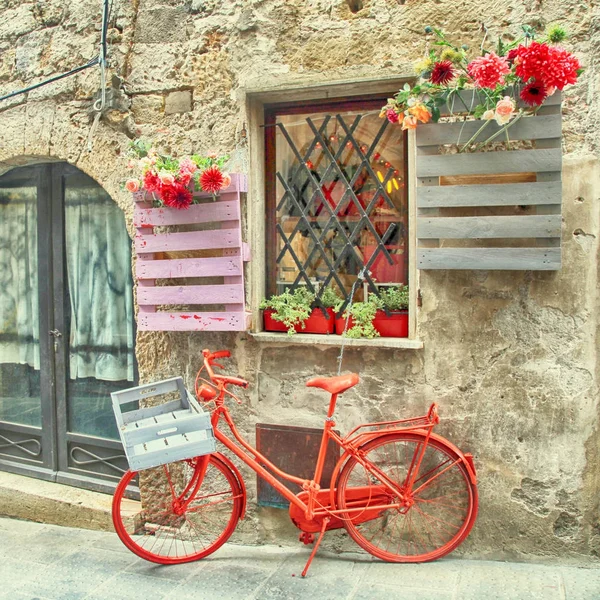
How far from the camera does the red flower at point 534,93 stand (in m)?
3.20

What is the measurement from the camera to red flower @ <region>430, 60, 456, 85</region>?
3.35 meters

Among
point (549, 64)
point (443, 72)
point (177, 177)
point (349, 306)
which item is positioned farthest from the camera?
point (349, 306)

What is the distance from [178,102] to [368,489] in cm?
253

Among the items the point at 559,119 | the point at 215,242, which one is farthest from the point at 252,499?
the point at 559,119

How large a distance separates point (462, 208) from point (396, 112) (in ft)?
2.06

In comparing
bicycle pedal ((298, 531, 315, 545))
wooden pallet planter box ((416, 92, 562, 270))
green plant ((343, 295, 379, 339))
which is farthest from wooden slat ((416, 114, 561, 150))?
bicycle pedal ((298, 531, 315, 545))

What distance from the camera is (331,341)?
3.85 meters

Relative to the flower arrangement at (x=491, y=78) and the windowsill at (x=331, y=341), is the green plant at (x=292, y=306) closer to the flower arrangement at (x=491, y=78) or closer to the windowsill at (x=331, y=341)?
the windowsill at (x=331, y=341)

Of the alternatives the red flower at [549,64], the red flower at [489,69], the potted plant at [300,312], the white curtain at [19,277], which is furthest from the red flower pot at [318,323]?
the white curtain at [19,277]

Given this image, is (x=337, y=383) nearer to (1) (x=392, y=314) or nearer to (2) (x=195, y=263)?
(1) (x=392, y=314)

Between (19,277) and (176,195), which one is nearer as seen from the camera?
(176,195)

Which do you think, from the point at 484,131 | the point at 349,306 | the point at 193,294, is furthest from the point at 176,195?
the point at 484,131

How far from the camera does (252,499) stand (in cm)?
411

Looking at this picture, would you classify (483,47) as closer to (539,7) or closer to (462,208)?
(539,7)
